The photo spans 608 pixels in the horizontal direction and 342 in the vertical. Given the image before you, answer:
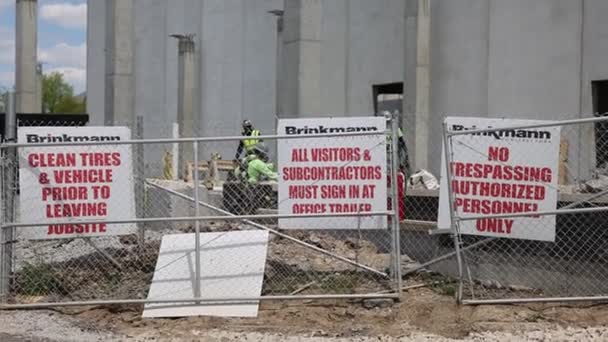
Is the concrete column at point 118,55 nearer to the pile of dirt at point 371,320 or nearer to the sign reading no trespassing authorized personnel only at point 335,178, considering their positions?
the sign reading no trespassing authorized personnel only at point 335,178

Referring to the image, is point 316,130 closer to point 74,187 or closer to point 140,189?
point 74,187

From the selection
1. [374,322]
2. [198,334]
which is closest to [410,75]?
[374,322]

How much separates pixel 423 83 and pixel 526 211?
15.5 metres

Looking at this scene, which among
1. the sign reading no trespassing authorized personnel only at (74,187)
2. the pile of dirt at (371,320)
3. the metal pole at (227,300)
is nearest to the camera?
the pile of dirt at (371,320)

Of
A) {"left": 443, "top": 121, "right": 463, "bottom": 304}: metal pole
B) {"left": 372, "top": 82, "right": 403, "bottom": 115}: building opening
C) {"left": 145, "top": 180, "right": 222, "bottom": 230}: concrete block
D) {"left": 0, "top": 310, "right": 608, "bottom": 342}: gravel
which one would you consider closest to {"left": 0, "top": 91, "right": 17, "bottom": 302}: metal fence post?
{"left": 0, "top": 310, "right": 608, "bottom": 342}: gravel

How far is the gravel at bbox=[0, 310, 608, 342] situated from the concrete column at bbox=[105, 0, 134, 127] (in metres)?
14.4

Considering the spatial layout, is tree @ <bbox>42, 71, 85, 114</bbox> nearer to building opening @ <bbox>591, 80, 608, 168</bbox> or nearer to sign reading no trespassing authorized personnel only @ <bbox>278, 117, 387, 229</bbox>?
building opening @ <bbox>591, 80, 608, 168</bbox>

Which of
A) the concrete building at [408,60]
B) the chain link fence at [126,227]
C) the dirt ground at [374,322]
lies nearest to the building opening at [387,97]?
the concrete building at [408,60]

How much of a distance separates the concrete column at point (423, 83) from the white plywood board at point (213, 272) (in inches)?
562

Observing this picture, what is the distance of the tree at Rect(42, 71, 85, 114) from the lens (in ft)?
307

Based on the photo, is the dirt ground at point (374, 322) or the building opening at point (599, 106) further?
the building opening at point (599, 106)

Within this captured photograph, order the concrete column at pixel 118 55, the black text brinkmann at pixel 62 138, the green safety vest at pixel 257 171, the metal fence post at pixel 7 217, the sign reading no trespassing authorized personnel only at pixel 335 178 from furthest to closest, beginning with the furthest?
the concrete column at pixel 118 55 < the green safety vest at pixel 257 171 < the black text brinkmann at pixel 62 138 < the metal fence post at pixel 7 217 < the sign reading no trespassing authorized personnel only at pixel 335 178

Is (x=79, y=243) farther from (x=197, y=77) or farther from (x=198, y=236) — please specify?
(x=197, y=77)

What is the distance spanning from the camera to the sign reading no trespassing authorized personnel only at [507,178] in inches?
370
